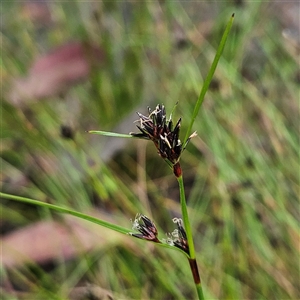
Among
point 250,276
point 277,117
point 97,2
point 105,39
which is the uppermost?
point 97,2

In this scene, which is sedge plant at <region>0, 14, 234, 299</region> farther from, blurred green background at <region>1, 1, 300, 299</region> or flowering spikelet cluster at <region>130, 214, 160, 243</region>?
blurred green background at <region>1, 1, 300, 299</region>

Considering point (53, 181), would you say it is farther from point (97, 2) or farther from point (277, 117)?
point (97, 2)

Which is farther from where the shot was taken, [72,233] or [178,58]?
[178,58]

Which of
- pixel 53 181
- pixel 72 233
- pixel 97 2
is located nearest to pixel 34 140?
pixel 53 181

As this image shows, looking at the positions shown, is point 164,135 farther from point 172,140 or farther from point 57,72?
point 57,72

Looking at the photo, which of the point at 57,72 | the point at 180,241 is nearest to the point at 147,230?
the point at 180,241

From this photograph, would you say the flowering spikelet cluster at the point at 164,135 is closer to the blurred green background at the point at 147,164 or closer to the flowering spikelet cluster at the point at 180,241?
the flowering spikelet cluster at the point at 180,241

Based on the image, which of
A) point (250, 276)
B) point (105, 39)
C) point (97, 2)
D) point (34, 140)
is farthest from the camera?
point (97, 2)

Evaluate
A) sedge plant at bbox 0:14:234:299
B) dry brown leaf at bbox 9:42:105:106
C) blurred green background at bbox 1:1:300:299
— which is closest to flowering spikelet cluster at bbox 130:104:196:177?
sedge plant at bbox 0:14:234:299
